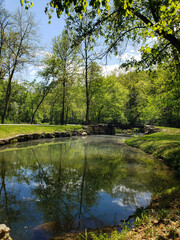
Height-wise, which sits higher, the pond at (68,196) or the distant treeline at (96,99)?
the distant treeline at (96,99)

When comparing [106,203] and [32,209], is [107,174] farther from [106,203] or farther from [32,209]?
[32,209]

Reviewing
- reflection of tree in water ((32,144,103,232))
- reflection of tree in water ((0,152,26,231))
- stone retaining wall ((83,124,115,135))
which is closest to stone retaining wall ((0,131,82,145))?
stone retaining wall ((83,124,115,135))

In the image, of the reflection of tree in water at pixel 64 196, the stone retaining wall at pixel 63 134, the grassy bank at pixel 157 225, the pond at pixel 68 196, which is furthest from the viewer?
the stone retaining wall at pixel 63 134

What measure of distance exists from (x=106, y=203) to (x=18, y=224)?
2.16 m

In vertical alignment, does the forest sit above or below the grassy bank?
above

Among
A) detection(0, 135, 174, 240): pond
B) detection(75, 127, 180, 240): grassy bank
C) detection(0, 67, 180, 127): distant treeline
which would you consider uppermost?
detection(0, 67, 180, 127): distant treeline

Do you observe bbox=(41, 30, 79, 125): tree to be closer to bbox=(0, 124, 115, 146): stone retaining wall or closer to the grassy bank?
bbox=(0, 124, 115, 146): stone retaining wall

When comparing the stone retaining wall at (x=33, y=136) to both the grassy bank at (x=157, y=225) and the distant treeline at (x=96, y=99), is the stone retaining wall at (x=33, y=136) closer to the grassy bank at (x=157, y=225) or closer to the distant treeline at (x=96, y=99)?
the distant treeline at (x=96, y=99)

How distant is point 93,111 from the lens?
37438mm

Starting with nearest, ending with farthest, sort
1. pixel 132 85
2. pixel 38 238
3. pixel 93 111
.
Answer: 1. pixel 38 238
2. pixel 93 111
3. pixel 132 85

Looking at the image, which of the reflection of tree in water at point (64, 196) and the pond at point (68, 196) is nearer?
the pond at point (68, 196)

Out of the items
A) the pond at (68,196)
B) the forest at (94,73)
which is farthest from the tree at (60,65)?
the pond at (68,196)

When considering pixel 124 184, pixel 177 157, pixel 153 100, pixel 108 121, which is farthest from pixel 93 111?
pixel 124 184

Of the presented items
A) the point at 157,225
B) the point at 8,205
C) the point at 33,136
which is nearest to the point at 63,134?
the point at 33,136
